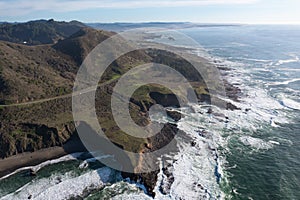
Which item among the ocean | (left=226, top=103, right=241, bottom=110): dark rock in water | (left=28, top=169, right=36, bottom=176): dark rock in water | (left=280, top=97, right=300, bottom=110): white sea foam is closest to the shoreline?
the ocean

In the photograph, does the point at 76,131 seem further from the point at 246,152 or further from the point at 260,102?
the point at 260,102

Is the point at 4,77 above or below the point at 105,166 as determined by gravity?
above

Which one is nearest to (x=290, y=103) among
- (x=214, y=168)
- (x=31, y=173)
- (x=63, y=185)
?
(x=214, y=168)

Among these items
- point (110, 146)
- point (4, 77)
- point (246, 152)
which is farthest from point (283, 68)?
point (4, 77)

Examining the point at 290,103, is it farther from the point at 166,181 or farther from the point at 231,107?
the point at 166,181

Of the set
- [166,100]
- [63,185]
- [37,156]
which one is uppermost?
[166,100]

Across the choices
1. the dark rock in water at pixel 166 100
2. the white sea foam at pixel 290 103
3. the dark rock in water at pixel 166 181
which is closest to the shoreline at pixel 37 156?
the dark rock in water at pixel 166 181
